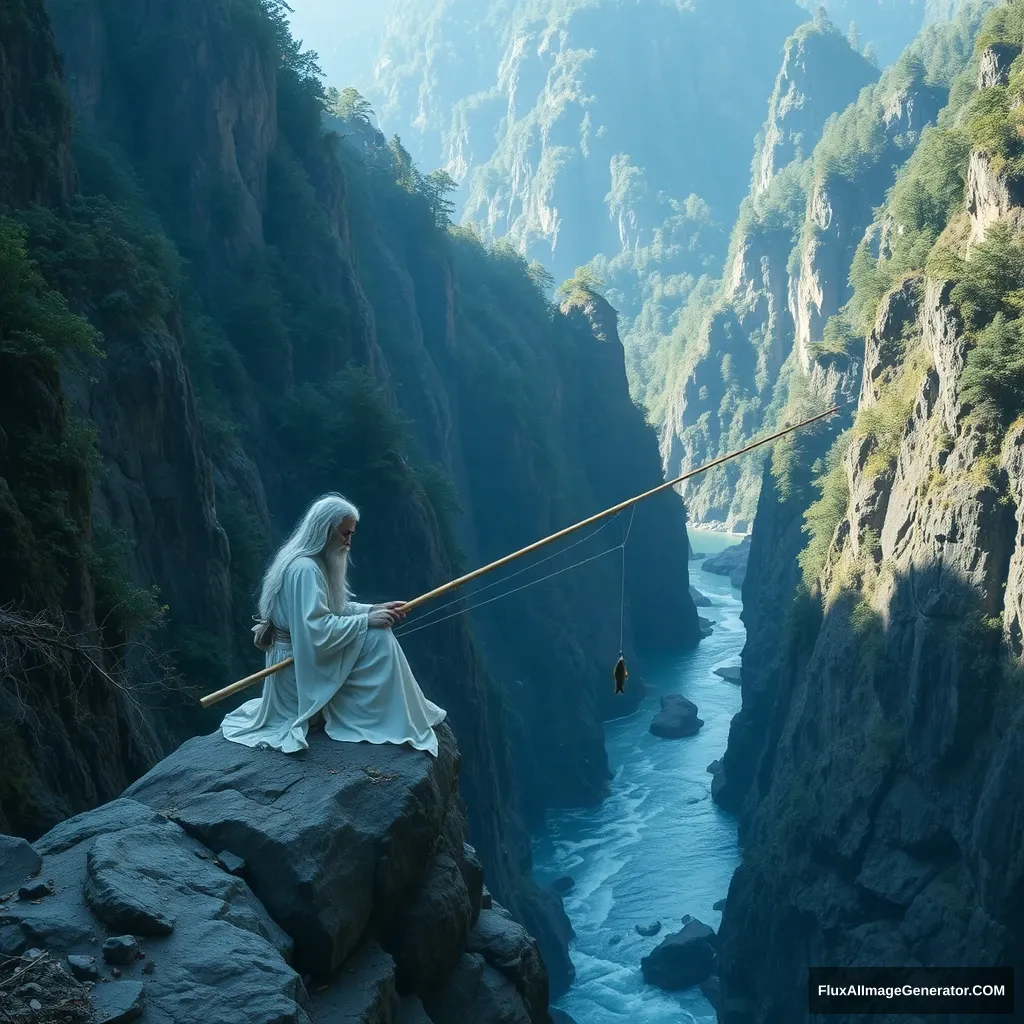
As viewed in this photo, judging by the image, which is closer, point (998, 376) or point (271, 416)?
point (998, 376)

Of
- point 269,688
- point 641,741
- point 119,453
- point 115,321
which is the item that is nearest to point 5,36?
point 115,321

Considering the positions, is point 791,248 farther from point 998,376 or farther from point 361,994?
point 361,994

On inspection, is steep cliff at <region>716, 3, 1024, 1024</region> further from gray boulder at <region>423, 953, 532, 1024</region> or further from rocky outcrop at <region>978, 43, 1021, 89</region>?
gray boulder at <region>423, 953, 532, 1024</region>

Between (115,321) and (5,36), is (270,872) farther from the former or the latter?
(5,36)

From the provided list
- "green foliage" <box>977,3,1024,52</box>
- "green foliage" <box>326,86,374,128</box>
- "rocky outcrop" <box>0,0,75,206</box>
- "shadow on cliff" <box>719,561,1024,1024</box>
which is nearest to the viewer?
"rocky outcrop" <box>0,0,75,206</box>

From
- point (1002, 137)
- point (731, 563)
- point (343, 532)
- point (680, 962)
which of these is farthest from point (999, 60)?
point (731, 563)

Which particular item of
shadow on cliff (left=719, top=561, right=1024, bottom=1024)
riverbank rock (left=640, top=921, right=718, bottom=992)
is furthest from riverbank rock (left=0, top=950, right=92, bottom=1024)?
riverbank rock (left=640, top=921, right=718, bottom=992)
